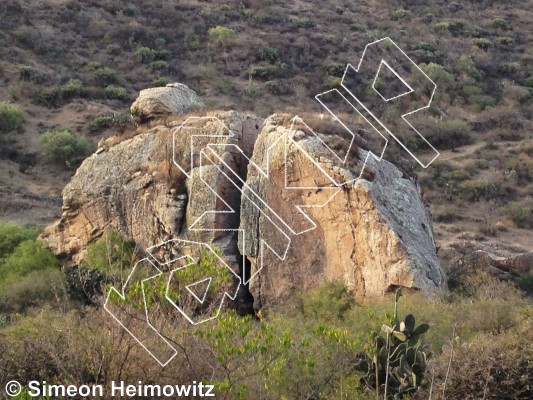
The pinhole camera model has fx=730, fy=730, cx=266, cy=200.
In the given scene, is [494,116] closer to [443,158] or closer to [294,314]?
[443,158]

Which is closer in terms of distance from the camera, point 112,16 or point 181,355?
point 181,355

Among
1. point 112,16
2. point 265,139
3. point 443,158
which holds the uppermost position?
point 265,139

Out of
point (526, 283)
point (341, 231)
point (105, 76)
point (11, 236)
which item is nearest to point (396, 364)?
point (341, 231)

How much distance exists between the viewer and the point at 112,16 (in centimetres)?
4156

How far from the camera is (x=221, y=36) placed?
129 feet

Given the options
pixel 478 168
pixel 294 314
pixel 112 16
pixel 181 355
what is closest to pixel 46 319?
pixel 181 355

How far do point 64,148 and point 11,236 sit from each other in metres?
10.3

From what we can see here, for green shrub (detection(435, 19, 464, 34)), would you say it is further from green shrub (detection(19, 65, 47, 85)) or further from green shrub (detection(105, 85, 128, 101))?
green shrub (detection(19, 65, 47, 85))

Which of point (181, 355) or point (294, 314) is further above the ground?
point (181, 355)

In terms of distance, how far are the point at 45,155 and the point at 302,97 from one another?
13283 mm

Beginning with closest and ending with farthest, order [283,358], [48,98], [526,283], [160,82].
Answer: [283,358] → [526,283] → [48,98] → [160,82]

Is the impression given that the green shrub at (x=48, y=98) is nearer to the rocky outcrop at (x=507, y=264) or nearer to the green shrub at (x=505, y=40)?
the rocky outcrop at (x=507, y=264)

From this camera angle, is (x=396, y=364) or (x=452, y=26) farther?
(x=452, y=26)

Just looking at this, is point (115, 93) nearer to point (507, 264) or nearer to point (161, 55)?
point (161, 55)
